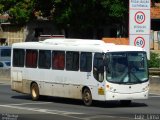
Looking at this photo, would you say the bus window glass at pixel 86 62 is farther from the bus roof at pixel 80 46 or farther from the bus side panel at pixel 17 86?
the bus side panel at pixel 17 86

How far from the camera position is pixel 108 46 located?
26.5m

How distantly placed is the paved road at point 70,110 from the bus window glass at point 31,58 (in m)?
1.52

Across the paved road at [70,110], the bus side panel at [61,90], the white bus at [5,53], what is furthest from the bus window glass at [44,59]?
the white bus at [5,53]

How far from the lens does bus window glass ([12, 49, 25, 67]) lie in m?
30.8

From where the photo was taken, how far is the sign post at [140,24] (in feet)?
120

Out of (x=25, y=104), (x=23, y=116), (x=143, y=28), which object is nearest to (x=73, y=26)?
(x=143, y=28)

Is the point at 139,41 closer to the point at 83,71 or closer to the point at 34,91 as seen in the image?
the point at 34,91

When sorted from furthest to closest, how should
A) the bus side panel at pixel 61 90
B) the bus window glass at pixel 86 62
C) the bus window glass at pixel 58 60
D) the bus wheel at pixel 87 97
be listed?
1. the bus window glass at pixel 58 60
2. the bus side panel at pixel 61 90
3. the bus window glass at pixel 86 62
4. the bus wheel at pixel 87 97

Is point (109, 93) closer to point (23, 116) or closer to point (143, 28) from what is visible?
point (23, 116)

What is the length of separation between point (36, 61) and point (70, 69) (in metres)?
2.51

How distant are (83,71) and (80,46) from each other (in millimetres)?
1082

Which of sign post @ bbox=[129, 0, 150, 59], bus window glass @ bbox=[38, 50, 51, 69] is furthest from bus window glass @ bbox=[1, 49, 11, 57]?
bus window glass @ bbox=[38, 50, 51, 69]

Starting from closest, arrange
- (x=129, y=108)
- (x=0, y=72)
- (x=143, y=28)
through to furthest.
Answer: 1. (x=129, y=108)
2. (x=143, y=28)
3. (x=0, y=72)

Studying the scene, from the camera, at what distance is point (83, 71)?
27156 millimetres
